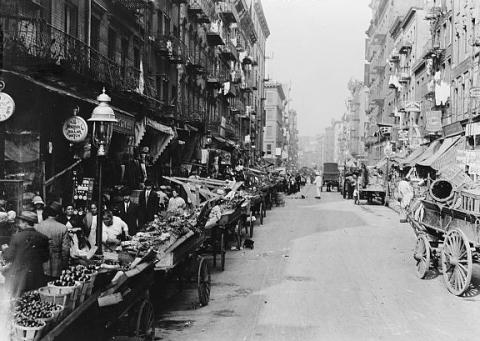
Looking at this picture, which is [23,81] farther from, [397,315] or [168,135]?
[168,135]

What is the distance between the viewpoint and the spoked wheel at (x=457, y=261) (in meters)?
9.79

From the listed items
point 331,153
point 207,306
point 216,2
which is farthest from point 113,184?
point 331,153

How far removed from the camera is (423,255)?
12.1 m

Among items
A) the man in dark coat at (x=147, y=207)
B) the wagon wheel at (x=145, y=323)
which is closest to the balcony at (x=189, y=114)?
the man in dark coat at (x=147, y=207)

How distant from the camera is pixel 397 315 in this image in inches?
356

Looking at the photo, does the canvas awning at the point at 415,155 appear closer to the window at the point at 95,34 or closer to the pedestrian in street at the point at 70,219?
the window at the point at 95,34

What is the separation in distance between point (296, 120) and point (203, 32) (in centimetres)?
15080

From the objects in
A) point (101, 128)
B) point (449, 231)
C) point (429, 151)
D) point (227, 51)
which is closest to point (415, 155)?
point (429, 151)

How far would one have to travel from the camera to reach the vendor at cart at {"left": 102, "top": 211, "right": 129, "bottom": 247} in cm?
1048

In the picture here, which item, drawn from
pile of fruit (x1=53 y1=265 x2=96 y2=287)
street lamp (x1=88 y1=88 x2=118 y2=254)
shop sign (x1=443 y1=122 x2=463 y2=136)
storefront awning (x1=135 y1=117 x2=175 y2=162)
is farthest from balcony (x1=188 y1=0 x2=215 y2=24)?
pile of fruit (x1=53 y1=265 x2=96 y2=287)

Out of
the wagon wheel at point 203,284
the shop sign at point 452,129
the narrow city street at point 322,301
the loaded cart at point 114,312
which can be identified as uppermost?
the shop sign at point 452,129

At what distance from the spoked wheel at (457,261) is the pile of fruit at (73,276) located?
21.4 feet

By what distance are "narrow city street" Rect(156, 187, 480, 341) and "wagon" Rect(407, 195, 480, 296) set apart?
375 mm

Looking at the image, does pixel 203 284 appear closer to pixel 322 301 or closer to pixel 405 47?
pixel 322 301
